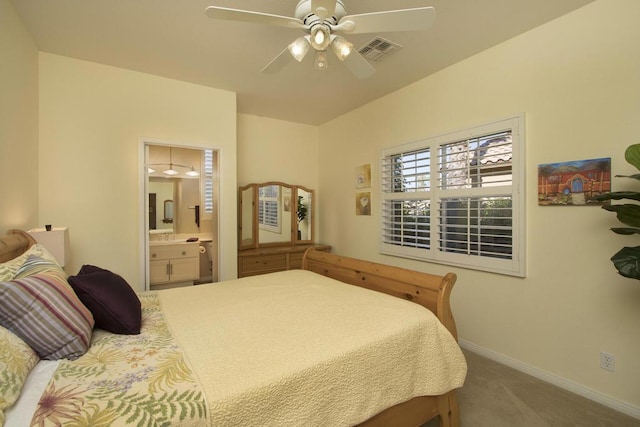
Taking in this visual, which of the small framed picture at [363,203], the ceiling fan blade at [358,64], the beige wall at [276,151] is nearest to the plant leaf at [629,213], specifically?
the ceiling fan blade at [358,64]

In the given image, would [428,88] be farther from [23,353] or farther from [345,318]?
[23,353]

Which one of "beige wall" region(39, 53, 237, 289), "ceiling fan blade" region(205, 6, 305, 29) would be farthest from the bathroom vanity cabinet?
"ceiling fan blade" region(205, 6, 305, 29)

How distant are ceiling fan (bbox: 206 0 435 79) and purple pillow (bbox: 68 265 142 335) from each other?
4.83 feet

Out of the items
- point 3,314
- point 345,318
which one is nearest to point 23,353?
point 3,314

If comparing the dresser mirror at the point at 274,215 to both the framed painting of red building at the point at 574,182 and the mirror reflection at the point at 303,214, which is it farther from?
the framed painting of red building at the point at 574,182

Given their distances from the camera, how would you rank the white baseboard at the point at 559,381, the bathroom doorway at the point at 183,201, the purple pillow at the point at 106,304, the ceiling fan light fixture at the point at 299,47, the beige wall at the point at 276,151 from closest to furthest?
the purple pillow at the point at 106,304
the ceiling fan light fixture at the point at 299,47
the white baseboard at the point at 559,381
the beige wall at the point at 276,151
the bathroom doorway at the point at 183,201

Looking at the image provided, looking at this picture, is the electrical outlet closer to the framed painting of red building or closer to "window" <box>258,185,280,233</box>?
the framed painting of red building

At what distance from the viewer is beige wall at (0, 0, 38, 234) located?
77.3 inches

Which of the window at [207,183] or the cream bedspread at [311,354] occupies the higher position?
the window at [207,183]

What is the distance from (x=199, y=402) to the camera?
91cm

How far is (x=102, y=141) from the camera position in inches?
113

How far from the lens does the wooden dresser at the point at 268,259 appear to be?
3873mm

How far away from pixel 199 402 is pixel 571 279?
251cm

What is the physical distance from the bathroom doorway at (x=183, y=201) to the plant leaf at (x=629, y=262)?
4.55 meters
